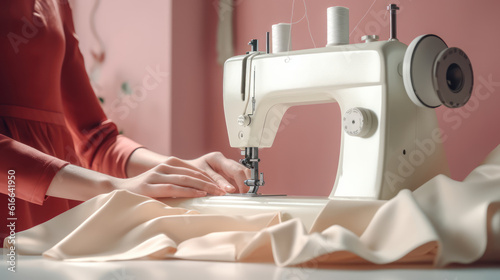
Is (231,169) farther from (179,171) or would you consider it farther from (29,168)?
(29,168)

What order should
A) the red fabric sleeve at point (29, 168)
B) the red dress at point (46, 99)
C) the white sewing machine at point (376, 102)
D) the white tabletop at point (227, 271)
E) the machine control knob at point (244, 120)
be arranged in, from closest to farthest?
the white tabletop at point (227, 271)
the white sewing machine at point (376, 102)
the red fabric sleeve at point (29, 168)
the machine control knob at point (244, 120)
the red dress at point (46, 99)

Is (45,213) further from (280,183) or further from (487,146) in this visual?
(487,146)

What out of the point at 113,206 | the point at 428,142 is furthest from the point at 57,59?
the point at 428,142

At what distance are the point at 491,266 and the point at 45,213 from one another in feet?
3.83

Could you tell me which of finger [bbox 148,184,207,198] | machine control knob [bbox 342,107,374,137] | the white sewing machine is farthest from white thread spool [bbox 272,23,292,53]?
finger [bbox 148,184,207,198]

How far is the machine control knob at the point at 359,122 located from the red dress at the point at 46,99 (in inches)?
27.0

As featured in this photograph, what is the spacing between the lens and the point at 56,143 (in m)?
1.56

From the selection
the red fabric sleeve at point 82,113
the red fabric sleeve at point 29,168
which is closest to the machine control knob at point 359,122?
the red fabric sleeve at point 29,168

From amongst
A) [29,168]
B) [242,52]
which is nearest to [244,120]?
→ [29,168]

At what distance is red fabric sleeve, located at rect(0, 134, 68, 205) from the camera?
3.83 ft

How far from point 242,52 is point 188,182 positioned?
4.17 ft

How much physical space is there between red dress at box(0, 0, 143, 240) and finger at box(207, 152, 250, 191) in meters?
0.24

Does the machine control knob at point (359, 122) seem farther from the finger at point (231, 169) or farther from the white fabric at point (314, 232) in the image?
the finger at point (231, 169)

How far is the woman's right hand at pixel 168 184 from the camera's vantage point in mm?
1188
